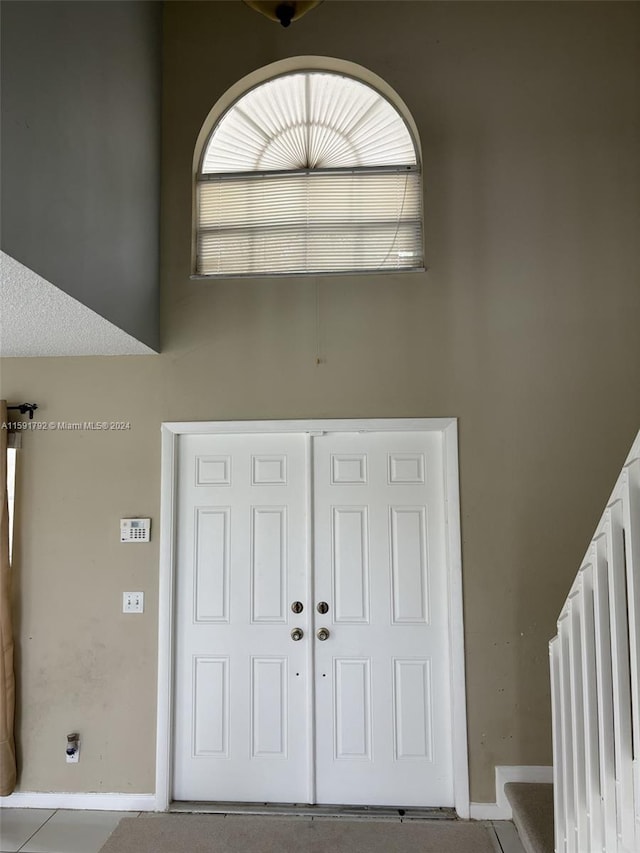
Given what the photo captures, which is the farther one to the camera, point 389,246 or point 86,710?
point 389,246

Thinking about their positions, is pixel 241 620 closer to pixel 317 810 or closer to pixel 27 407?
pixel 317 810

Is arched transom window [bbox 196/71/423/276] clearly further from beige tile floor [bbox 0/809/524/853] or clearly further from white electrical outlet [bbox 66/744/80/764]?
beige tile floor [bbox 0/809/524/853]

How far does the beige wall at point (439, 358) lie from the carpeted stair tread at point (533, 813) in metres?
0.32

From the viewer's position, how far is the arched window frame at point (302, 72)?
10.7ft

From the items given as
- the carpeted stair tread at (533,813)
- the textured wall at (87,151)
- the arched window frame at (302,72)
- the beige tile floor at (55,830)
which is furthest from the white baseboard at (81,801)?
the arched window frame at (302,72)

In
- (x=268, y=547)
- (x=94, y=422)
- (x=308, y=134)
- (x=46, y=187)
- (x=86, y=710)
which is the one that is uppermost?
(x=308, y=134)

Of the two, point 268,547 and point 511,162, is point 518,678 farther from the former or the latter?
point 511,162

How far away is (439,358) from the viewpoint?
3143mm

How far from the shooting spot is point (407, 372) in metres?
3.14

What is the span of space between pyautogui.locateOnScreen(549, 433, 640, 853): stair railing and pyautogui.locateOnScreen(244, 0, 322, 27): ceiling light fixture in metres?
1.84

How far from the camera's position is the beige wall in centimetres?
304

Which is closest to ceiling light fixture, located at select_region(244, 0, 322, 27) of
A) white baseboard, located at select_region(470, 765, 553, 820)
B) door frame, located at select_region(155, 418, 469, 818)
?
door frame, located at select_region(155, 418, 469, 818)

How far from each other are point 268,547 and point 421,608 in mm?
893

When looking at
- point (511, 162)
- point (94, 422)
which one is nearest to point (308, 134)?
point (511, 162)
